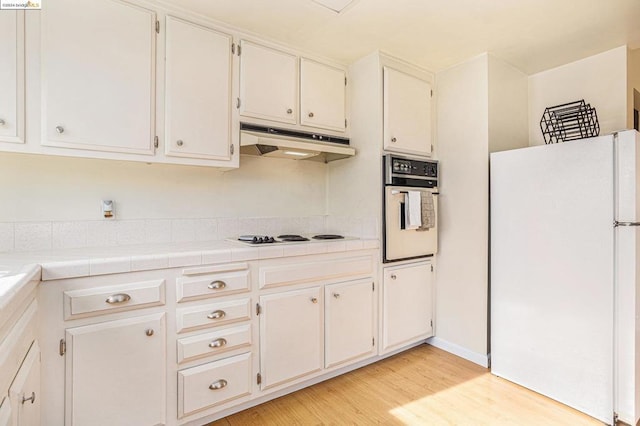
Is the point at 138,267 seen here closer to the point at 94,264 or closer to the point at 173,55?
the point at 94,264

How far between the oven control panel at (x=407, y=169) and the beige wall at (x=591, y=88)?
0.90 meters

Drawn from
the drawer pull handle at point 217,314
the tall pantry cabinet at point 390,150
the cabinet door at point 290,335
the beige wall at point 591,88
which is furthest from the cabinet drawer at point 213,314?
the beige wall at point 591,88

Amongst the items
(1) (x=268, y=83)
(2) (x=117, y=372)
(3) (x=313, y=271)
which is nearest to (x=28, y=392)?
(2) (x=117, y=372)

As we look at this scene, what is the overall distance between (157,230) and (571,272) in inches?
99.1

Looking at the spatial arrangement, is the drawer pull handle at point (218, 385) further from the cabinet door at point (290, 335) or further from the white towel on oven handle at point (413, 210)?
the white towel on oven handle at point (413, 210)

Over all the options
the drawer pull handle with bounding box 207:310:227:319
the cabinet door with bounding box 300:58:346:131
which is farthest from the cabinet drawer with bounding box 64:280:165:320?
the cabinet door with bounding box 300:58:346:131

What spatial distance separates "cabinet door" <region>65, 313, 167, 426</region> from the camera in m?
1.44

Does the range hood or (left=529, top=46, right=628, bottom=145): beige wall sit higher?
(left=529, top=46, right=628, bottom=145): beige wall

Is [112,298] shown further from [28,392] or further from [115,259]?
[28,392]

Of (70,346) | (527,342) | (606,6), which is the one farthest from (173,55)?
(527,342)

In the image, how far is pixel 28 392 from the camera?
1145 millimetres

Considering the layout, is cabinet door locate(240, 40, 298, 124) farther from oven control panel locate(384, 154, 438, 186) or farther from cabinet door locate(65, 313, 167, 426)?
cabinet door locate(65, 313, 167, 426)

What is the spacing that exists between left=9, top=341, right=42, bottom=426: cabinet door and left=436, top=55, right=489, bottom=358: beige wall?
101 inches

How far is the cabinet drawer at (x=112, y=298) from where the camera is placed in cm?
142
